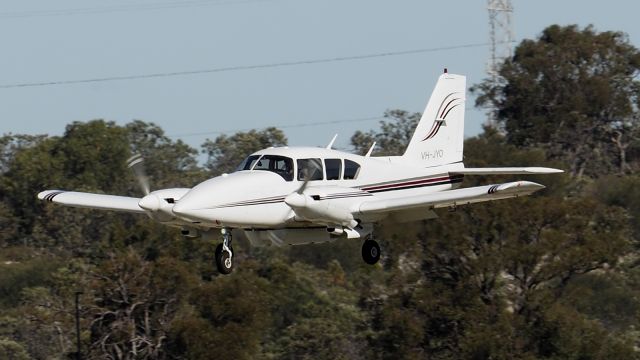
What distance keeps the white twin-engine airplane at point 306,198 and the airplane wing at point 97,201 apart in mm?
25

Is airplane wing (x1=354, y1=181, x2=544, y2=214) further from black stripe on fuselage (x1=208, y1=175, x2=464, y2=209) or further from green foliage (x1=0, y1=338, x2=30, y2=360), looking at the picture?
green foliage (x1=0, y1=338, x2=30, y2=360)

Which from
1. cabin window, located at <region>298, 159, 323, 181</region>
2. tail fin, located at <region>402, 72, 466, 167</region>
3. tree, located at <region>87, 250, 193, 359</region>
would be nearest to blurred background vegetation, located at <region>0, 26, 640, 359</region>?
tree, located at <region>87, 250, 193, 359</region>

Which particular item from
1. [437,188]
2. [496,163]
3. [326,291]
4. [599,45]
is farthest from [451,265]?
[599,45]

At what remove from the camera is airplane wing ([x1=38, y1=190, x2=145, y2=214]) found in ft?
109

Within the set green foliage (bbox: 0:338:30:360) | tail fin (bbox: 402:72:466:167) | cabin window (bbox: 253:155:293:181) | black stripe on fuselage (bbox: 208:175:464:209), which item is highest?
tail fin (bbox: 402:72:466:167)

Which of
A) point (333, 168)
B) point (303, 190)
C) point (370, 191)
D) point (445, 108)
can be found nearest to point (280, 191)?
point (303, 190)

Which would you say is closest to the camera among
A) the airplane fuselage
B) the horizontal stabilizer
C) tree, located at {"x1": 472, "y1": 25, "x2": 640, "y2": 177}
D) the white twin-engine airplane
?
the airplane fuselage

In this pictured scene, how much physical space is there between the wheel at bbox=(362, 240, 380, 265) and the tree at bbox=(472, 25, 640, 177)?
7402cm

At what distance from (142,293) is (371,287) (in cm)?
1095

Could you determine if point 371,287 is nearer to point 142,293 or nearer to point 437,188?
point 142,293

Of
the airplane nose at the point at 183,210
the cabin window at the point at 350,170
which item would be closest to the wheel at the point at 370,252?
the cabin window at the point at 350,170

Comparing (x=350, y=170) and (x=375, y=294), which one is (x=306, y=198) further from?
(x=375, y=294)

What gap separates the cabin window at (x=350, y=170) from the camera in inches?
1250

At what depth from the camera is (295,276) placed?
234 ft
